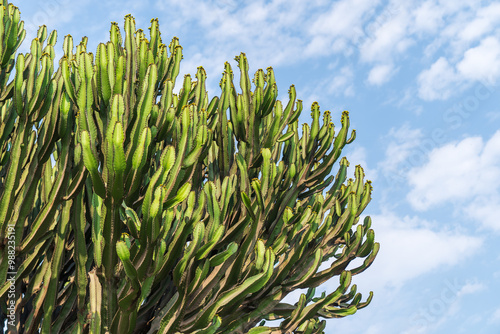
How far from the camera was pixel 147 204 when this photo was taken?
133 inches

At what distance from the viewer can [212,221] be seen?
3869mm

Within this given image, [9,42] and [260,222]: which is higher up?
[9,42]

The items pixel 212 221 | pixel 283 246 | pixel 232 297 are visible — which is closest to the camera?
pixel 212 221

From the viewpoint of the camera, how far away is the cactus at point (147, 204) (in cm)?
366

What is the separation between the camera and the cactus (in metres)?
3.66

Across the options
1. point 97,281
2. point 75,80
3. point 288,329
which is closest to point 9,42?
point 75,80

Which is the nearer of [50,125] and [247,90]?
[50,125]

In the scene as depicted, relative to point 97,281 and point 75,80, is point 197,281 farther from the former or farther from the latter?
point 75,80

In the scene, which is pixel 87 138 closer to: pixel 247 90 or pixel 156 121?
pixel 156 121

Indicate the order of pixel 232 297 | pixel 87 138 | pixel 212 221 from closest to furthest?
1. pixel 87 138
2. pixel 212 221
3. pixel 232 297

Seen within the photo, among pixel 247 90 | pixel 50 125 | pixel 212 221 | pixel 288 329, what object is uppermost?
pixel 247 90

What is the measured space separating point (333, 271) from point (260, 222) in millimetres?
1183

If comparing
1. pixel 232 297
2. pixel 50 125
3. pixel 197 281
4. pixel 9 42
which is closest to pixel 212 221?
pixel 197 281

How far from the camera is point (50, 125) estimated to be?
4223mm
